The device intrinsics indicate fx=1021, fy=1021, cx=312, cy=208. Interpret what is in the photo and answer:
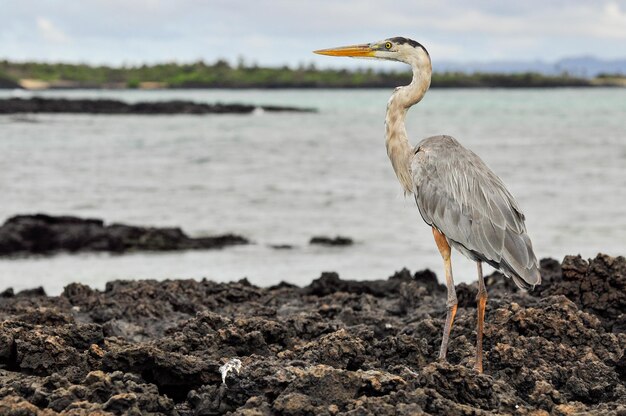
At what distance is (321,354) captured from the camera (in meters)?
5.97

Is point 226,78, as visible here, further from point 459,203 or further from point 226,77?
point 459,203

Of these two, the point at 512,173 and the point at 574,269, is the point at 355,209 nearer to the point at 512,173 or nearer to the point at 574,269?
the point at 512,173

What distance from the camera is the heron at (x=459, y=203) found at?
247 inches

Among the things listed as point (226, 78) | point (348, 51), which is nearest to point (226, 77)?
point (226, 78)

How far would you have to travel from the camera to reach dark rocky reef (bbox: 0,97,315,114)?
73688 mm

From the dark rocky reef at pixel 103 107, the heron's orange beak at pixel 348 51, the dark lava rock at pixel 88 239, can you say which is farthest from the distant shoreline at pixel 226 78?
the heron's orange beak at pixel 348 51

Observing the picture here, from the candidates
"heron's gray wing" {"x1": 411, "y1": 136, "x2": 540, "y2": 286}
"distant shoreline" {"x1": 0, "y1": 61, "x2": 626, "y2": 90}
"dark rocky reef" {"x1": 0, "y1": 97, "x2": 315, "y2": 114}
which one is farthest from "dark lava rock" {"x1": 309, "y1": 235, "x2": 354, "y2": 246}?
"distant shoreline" {"x1": 0, "y1": 61, "x2": 626, "y2": 90}

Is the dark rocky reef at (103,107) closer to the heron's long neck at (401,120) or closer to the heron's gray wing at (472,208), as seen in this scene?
the heron's long neck at (401,120)

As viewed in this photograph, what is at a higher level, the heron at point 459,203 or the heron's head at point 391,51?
the heron's head at point 391,51

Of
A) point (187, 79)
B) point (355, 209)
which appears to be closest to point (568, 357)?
point (355, 209)

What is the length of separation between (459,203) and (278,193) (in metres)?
18.2

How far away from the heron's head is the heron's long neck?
0.09 metres

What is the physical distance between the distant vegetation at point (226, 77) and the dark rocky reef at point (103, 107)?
194 feet

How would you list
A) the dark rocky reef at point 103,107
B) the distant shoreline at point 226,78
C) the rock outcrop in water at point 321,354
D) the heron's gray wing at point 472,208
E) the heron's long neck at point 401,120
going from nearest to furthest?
the rock outcrop in water at point 321,354
the heron's gray wing at point 472,208
the heron's long neck at point 401,120
the dark rocky reef at point 103,107
the distant shoreline at point 226,78
